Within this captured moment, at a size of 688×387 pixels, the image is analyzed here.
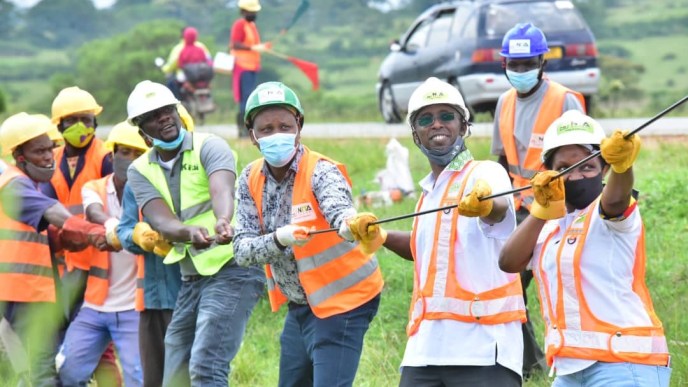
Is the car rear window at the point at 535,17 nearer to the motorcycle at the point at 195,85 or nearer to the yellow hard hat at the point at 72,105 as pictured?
the motorcycle at the point at 195,85

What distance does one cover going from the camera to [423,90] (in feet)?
17.9

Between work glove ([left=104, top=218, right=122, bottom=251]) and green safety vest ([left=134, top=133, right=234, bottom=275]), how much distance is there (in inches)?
23.9

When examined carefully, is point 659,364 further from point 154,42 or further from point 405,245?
point 154,42

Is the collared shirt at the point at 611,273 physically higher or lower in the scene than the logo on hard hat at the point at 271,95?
lower

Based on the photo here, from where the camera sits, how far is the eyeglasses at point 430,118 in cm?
538

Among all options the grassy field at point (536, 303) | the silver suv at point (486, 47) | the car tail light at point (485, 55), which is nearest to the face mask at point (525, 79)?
the grassy field at point (536, 303)

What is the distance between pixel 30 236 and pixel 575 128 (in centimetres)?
378

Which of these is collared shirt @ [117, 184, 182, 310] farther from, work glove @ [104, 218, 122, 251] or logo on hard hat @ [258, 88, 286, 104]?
logo on hard hat @ [258, 88, 286, 104]

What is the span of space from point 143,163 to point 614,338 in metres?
2.83

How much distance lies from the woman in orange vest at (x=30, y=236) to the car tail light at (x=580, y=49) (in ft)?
29.6

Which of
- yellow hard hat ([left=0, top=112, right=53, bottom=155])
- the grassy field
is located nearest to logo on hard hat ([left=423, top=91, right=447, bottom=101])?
the grassy field

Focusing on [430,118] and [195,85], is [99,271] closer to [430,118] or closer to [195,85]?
[430,118]

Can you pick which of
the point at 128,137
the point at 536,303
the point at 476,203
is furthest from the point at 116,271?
the point at 476,203

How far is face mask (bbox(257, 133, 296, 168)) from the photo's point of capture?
5855mm
